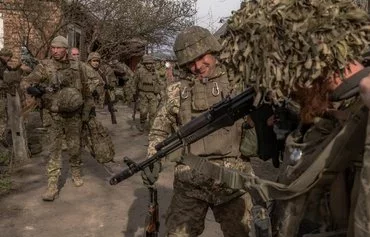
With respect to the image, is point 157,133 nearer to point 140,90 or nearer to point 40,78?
point 40,78

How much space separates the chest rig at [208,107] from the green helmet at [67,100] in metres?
3.07

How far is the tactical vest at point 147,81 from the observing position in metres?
11.5

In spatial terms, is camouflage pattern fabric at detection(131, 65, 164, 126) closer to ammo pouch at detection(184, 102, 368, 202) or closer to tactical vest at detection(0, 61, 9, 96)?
tactical vest at detection(0, 61, 9, 96)

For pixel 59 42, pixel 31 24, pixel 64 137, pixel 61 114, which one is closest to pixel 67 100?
pixel 61 114

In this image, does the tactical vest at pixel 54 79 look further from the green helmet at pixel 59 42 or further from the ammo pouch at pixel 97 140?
the ammo pouch at pixel 97 140

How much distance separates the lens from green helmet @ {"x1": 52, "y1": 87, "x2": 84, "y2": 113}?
620cm

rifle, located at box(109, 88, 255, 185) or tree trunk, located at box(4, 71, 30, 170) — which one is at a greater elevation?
rifle, located at box(109, 88, 255, 185)

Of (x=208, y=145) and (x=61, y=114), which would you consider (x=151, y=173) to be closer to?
(x=208, y=145)

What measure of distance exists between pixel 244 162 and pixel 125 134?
25.7 ft

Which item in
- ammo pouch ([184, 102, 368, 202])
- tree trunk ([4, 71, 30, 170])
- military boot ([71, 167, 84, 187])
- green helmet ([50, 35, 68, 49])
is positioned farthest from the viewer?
tree trunk ([4, 71, 30, 170])

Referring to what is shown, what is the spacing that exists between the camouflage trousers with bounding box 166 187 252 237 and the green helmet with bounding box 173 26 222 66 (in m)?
0.90

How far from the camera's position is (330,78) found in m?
1.76

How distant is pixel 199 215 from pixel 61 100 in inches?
132

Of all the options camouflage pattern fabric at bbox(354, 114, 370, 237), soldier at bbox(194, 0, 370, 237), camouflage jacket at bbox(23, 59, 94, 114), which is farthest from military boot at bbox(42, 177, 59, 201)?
camouflage pattern fabric at bbox(354, 114, 370, 237)
